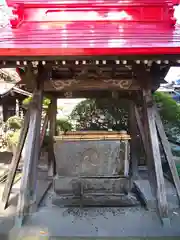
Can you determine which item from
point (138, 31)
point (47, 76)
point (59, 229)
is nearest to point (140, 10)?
point (138, 31)

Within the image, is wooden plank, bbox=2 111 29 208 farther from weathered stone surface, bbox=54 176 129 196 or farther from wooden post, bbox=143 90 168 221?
wooden post, bbox=143 90 168 221

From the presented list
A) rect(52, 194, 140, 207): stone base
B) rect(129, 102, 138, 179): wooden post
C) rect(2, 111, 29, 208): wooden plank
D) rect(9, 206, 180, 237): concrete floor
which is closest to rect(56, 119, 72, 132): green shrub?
rect(129, 102, 138, 179): wooden post

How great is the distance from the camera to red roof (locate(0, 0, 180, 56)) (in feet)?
13.3

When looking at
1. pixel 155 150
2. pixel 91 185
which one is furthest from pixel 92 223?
pixel 155 150

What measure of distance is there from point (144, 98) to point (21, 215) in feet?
10.4

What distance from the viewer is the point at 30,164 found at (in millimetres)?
4988

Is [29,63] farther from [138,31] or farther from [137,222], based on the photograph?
[137,222]

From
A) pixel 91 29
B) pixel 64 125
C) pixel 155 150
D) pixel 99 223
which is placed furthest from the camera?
pixel 64 125

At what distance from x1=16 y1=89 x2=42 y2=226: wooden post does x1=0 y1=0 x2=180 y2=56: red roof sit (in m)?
1.23

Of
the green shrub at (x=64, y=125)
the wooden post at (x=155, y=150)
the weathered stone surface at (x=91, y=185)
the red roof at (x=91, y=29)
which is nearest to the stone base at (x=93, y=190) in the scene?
the weathered stone surface at (x=91, y=185)

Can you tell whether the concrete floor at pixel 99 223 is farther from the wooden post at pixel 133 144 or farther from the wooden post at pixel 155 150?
the wooden post at pixel 133 144

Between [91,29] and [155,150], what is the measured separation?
2676 millimetres

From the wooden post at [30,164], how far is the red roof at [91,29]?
4.04 ft

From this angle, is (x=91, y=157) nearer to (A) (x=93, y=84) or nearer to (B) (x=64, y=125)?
(A) (x=93, y=84)
